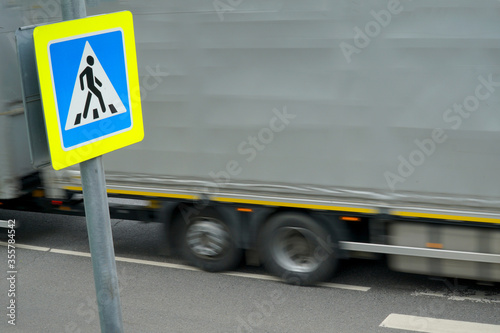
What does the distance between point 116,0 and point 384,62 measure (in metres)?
3.49

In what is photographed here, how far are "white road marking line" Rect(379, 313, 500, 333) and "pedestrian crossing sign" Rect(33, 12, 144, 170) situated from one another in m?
4.15

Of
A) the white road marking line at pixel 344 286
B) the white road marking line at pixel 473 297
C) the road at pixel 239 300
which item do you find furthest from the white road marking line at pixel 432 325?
the white road marking line at pixel 344 286

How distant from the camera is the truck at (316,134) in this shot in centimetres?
660

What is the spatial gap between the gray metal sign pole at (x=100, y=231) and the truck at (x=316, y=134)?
3943 mm

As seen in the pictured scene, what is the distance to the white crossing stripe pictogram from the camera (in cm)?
350

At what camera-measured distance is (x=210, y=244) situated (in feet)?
27.6

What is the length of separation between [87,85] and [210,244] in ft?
16.7

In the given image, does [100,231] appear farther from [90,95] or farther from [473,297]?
[473,297]

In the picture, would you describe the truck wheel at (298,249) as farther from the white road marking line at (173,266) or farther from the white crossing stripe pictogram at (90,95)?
the white crossing stripe pictogram at (90,95)

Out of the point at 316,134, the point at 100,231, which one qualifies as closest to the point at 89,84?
the point at 100,231

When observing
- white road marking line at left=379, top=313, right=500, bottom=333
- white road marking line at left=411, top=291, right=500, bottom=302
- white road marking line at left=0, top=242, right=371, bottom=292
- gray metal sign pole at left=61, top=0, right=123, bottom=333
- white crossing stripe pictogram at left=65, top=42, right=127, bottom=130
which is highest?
white crossing stripe pictogram at left=65, top=42, right=127, bottom=130

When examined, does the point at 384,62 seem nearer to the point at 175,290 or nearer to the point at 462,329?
the point at 462,329

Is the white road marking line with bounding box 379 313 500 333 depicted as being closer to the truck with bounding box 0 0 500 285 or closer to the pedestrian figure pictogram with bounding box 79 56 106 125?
the truck with bounding box 0 0 500 285

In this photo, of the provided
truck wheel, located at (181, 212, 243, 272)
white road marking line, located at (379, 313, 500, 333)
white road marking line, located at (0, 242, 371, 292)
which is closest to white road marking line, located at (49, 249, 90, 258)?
white road marking line, located at (0, 242, 371, 292)
